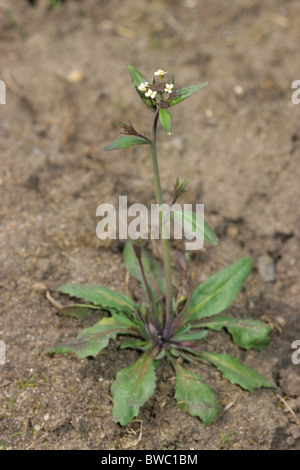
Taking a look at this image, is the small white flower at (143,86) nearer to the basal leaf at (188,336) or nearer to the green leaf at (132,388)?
the basal leaf at (188,336)

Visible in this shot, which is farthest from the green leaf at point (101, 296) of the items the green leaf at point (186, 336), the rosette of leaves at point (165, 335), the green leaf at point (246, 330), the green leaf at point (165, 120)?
the green leaf at point (165, 120)

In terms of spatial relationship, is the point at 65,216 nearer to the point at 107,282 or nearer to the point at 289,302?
the point at 107,282

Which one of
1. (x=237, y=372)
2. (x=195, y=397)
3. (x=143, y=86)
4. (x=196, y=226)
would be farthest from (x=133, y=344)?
(x=143, y=86)

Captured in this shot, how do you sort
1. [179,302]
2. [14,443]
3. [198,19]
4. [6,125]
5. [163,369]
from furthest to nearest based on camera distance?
1. [198,19]
2. [6,125]
3. [179,302]
4. [163,369]
5. [14,443]

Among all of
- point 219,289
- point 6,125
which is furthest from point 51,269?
point 6,125

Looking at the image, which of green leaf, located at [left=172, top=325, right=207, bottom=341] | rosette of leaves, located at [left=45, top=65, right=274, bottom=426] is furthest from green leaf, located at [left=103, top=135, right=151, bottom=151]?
green leaf, located at [left=172, top=325, right=207, bottom=341]

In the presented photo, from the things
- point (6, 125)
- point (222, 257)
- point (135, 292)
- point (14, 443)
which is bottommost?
point (14, 443)
